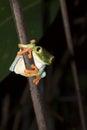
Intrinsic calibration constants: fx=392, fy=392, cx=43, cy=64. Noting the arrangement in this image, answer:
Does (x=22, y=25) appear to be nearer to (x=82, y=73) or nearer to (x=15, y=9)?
(x=15, y=9)

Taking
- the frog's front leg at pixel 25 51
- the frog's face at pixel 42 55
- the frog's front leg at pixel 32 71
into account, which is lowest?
the frog's front leg at pixel 32 71

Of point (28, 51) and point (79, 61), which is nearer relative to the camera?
point (28, 51)

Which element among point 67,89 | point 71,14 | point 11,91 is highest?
point 71,14

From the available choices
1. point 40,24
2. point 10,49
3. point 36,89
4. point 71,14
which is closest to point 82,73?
point 71,14

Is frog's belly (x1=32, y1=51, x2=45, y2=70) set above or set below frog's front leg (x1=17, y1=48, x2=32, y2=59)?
below

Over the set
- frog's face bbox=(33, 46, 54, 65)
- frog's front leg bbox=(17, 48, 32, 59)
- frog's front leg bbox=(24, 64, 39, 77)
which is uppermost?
frog's front leg bbox=(17, 48, 32, 59)

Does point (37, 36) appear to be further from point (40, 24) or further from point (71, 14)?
point (71, 14)

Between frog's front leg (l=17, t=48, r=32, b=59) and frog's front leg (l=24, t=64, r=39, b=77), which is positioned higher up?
frog's front leg (l=17, t=48, r=32, b=59)

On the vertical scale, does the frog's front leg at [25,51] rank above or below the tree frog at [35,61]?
above

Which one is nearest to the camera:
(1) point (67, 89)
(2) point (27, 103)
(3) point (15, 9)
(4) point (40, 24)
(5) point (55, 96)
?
(3) point (15, 9)

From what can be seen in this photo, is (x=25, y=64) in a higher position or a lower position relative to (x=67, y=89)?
higher

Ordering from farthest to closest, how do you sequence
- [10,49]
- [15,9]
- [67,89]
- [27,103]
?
1. [67,89]
2. [27,103]
3. [10,49]
4. [15,9]
